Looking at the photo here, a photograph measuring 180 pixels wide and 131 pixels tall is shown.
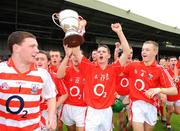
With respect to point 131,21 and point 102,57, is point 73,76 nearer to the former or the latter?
point 102,57

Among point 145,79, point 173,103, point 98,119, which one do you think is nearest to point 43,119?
point 98,119

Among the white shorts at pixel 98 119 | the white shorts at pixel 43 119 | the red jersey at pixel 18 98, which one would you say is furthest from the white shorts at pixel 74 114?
the red jersey at pixel 18 98

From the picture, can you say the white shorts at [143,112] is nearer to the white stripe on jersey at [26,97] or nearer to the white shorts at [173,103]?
the white stripe on jersey at [26,97]

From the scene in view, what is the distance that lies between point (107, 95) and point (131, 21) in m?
20.8

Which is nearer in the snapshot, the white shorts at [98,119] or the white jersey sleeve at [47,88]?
the white jersey sleeve at [47,88]

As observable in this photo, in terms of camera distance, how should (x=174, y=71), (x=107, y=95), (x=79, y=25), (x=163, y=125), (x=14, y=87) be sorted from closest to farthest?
(x=14, y=87) < (x=79, y=25) < (x=107, y=95) < (x=174, y=71) < (x=163, y=125)

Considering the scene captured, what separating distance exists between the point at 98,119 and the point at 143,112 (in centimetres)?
100

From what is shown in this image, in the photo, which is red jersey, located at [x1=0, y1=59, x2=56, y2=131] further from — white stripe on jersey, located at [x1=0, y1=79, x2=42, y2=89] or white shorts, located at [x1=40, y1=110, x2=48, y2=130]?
white shorts, located at [x1=40, y1=110, x2=48, y2=130]

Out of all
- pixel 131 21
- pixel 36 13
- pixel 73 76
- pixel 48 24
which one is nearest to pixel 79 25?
pixel 73 76

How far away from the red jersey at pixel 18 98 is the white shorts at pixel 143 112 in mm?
2984

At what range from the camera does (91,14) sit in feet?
75.9

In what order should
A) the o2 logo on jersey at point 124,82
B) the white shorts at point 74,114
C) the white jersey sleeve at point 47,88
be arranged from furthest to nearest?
the o2 logo on jersey at point 124,82 → the white shorts at point 74,114 → the white jersey sleeve at point 47,88

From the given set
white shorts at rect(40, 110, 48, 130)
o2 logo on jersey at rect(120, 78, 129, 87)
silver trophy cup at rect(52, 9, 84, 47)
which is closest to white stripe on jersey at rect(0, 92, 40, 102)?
silver trophy cup at rect(52, 9, 84, 47)

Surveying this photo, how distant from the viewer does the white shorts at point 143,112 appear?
6855mm
